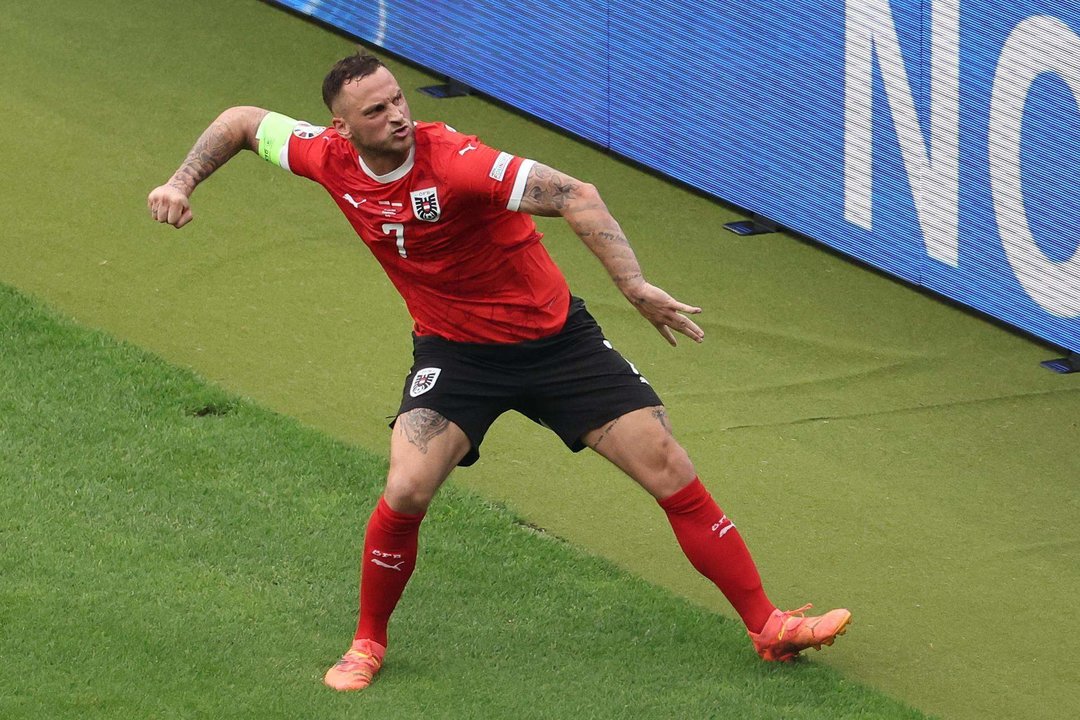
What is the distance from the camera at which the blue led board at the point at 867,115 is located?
6.87 metres

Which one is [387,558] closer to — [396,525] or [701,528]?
[396,525]

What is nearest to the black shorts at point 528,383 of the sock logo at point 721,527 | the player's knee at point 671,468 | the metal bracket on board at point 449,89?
the player's knee at point 671,468

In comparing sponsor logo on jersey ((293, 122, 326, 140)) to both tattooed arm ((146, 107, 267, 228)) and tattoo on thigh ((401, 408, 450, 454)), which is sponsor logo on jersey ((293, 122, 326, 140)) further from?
tattoo on thigh ((401, 408, 450, 454))

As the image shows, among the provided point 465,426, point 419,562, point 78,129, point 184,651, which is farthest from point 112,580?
point 78,129

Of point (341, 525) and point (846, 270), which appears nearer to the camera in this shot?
point (341, 525)

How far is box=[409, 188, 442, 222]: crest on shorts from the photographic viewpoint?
15.0 feet

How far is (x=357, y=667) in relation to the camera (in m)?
4.82

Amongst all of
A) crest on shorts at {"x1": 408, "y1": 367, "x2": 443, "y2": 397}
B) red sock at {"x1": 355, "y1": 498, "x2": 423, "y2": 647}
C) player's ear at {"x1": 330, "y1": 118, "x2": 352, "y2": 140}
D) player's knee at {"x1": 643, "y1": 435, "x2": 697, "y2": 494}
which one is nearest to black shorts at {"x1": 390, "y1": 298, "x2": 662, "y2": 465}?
crest on shorts at {"x1": 408, "y1": 367, "x2": 443, "y2": 397}

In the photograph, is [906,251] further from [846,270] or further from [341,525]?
[341,525]

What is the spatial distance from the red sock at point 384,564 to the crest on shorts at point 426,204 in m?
0.80

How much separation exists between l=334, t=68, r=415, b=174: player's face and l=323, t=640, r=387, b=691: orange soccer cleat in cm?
137

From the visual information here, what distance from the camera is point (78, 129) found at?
9.30 m

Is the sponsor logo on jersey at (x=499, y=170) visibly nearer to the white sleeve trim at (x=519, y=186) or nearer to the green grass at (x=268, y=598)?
the white sleeve trim at (x=519, y=186)

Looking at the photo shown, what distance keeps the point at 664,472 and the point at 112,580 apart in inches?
68.9
